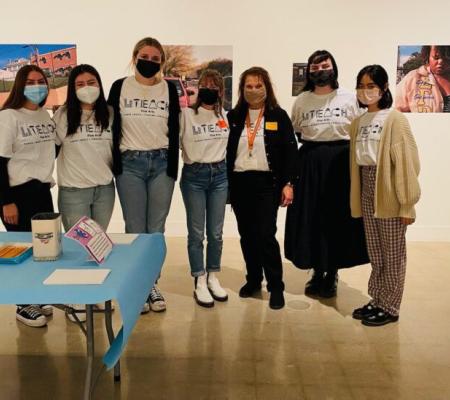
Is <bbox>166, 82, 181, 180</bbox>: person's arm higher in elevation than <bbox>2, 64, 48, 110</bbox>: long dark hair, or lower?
lower

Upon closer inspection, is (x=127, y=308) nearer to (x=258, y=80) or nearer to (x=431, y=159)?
(x=258, y=80)

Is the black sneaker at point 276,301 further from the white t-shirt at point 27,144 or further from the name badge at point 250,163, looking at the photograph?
the white t-shirt at point 27,144

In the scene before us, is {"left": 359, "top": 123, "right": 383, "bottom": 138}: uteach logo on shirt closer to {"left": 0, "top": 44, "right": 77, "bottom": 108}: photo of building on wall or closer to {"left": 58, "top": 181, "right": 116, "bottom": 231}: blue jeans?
{"left": 58, "top": 181, "right": 116, "bottom": 231}: blue jeans

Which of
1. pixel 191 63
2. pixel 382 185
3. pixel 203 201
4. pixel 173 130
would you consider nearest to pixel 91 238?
pixel 173 130

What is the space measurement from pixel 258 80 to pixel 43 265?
5.39 feet

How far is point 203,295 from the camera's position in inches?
120

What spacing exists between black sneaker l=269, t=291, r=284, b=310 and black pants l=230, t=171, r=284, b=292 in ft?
0.10

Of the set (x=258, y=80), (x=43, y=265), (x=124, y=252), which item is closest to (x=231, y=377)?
(x=124, y=252)

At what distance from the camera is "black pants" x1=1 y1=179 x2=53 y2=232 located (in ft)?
8.13

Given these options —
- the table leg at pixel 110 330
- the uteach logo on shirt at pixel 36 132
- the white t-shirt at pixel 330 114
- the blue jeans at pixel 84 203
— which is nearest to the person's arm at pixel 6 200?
the uteach logo on shirt at pixel 36 132

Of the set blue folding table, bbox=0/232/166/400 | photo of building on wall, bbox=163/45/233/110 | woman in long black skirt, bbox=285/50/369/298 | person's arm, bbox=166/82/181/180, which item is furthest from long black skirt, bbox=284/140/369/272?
photo of building on wall, bbox=163/45/233/110

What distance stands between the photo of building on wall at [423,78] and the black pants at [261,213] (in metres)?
2.25

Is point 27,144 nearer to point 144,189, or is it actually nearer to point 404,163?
point 144,189

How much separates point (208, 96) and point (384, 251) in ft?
4.30
